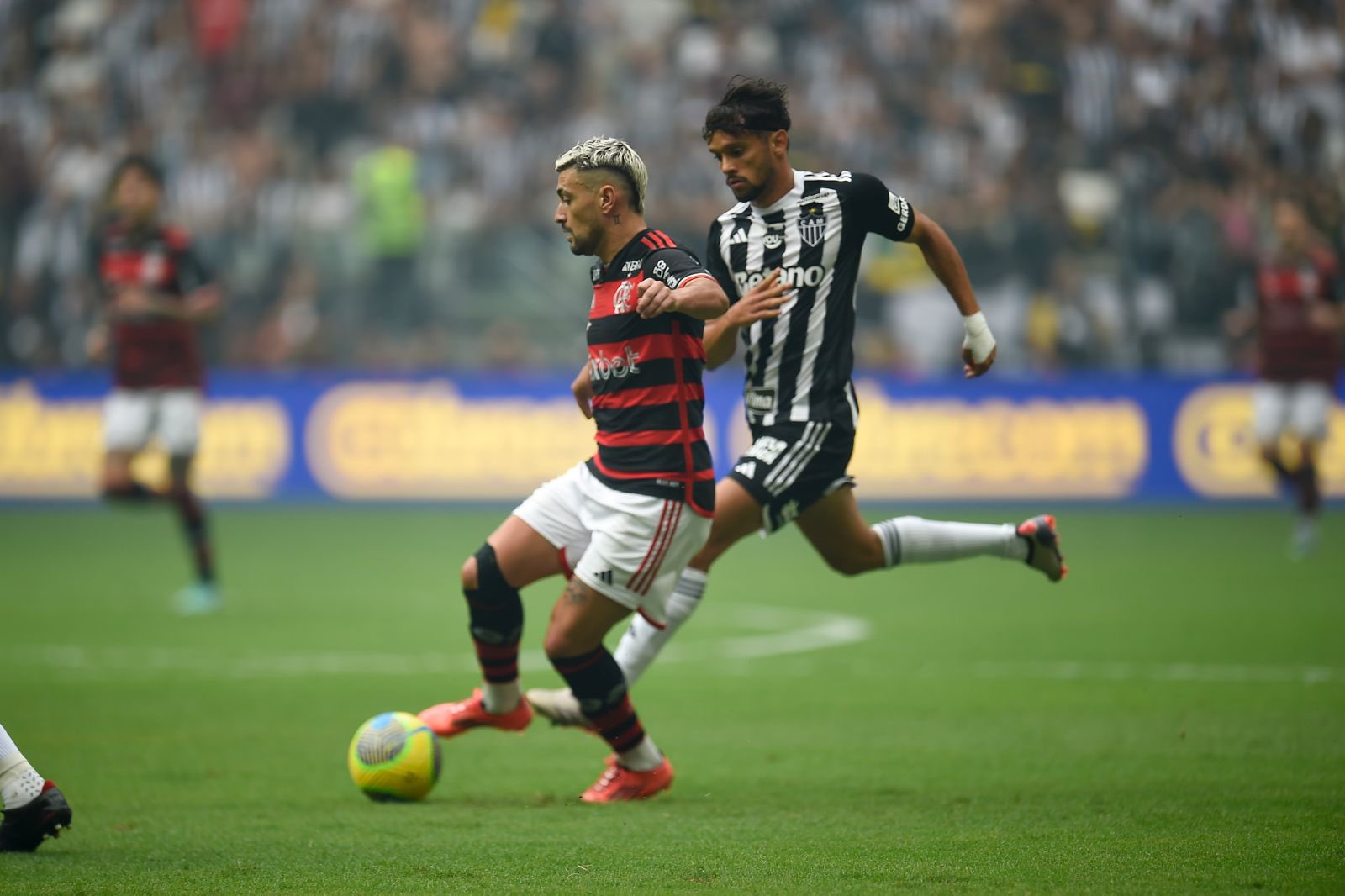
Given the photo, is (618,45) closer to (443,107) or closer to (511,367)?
(443,107)

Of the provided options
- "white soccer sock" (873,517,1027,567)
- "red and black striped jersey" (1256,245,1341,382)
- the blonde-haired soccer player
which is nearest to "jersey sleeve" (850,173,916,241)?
the blonde-haired soccer player

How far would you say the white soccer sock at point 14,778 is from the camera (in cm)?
490

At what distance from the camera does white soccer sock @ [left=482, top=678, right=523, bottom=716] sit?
6.35 m

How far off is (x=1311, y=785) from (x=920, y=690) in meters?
A: 2.84

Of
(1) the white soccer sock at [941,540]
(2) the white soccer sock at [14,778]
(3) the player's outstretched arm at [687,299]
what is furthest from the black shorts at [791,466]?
(2) the white soccer sock at [14,778]

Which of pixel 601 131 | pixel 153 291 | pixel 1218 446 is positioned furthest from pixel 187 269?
pixel 1218 446

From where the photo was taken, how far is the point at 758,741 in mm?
7266

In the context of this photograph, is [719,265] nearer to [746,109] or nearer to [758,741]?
[746,109]

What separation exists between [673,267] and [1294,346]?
11.9 metres

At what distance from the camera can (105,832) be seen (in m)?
5.42

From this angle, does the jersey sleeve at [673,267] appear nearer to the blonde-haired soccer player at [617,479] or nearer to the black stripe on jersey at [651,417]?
the blonde-haired soccer player at [617,479]

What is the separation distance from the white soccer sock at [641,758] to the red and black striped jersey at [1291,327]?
454 inches

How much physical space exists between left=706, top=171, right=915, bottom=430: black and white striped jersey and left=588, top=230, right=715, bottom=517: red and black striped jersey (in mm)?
877

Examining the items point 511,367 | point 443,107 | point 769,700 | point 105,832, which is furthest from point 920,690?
point 443,107
